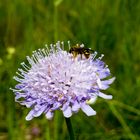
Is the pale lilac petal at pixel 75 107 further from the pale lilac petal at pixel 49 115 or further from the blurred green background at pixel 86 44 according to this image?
the blurred green background at pixel 86 44

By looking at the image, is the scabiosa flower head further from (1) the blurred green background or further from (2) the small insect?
(1) the blurred green background

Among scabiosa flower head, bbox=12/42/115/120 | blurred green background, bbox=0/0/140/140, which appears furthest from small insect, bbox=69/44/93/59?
blurred green background, bbox=0/0/140/140

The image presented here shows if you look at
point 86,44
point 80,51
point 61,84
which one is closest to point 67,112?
point 61,84

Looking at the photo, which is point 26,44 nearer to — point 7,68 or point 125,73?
point 7,68

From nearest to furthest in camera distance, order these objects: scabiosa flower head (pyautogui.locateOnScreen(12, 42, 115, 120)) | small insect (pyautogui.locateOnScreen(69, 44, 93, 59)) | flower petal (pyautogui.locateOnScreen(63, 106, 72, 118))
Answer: flower petal (pyautogui.locateOnScreen(63, 106, 72, 118)), scabiosa flower head (pyautogui.locateOnScreen(12, 42, 115, 120)), small insect (pyautogui.locateOnScreen(69, 44, 93, 59))

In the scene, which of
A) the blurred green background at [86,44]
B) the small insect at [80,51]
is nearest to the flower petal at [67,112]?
the small insect at [80,51]

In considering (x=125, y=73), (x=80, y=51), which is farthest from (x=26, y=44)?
(x=80, y=51)
